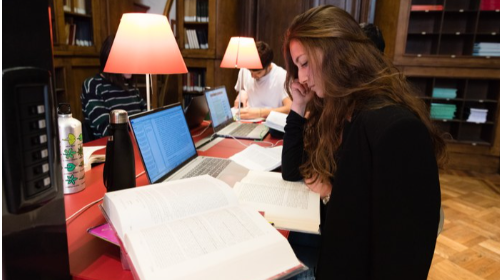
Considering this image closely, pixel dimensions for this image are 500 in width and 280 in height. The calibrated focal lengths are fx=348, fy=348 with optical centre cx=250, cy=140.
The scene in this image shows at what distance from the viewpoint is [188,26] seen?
4148 millimetres

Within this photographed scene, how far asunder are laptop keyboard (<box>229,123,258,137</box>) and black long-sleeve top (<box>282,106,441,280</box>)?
3.66ft

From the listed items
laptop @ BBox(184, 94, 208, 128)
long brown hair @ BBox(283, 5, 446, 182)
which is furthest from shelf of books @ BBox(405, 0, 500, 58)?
long brown hair @ BBox(283, 5, 446, 182)

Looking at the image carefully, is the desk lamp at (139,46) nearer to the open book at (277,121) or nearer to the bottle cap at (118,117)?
the bottle cap at (118,117)

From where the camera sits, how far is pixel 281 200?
1.01 metres

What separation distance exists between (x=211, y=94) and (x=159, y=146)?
94cm

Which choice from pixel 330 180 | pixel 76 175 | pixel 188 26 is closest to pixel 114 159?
pixel 76 175

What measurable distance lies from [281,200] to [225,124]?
4.02ft

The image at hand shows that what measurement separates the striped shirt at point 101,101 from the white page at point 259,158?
83cm

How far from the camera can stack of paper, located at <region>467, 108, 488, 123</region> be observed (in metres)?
3.72

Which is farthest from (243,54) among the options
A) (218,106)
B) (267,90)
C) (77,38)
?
(77,38)

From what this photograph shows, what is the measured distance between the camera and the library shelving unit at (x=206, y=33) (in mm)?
3885

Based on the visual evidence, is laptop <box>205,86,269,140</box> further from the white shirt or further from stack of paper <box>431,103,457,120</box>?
stack of paper <box>431,103,457,120</box>

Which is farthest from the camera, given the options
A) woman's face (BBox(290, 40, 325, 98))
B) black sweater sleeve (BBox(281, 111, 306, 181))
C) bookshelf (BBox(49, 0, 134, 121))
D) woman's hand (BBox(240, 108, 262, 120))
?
bookshelf (BBox(49, 0, 134, 121))

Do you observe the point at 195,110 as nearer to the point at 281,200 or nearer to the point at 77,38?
the point at 281,200
